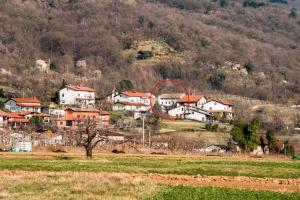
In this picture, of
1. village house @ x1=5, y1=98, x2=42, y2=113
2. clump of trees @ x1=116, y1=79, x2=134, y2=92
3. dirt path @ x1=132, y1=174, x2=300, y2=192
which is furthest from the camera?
clump of trees @ x1=116, y1=79, x2=134, y2=92

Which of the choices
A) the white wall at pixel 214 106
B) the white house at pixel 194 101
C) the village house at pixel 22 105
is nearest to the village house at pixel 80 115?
the village house at pixel 22 105

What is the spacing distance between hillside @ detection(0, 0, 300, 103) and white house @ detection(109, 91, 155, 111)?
11.3 m

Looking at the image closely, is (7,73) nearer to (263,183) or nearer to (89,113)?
(89,113)

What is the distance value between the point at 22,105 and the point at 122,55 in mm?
69630

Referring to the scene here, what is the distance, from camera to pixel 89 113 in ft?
277

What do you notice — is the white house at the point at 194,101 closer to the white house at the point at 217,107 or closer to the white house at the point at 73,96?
the white house at the point at 217,107

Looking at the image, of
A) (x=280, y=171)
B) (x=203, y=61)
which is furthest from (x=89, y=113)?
(x=203, y=61)

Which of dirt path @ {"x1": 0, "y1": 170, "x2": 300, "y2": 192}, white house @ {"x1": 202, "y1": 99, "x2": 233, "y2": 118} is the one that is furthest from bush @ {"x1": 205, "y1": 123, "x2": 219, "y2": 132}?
dirt path @ {"x1": 0, "y1": 170, "x2": 300, "y2": 192}

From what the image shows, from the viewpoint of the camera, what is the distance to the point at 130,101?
104 metres

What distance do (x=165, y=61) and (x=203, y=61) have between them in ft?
60.0

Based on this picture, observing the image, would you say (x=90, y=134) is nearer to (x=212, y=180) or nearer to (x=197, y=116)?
(x=212, y=180)

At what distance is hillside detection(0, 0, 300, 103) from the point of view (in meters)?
129

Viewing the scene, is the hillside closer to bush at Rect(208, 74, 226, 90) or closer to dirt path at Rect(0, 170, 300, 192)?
bush at Rect(208, 74, 226, 90)

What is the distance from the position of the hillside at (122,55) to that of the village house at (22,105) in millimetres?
11722
